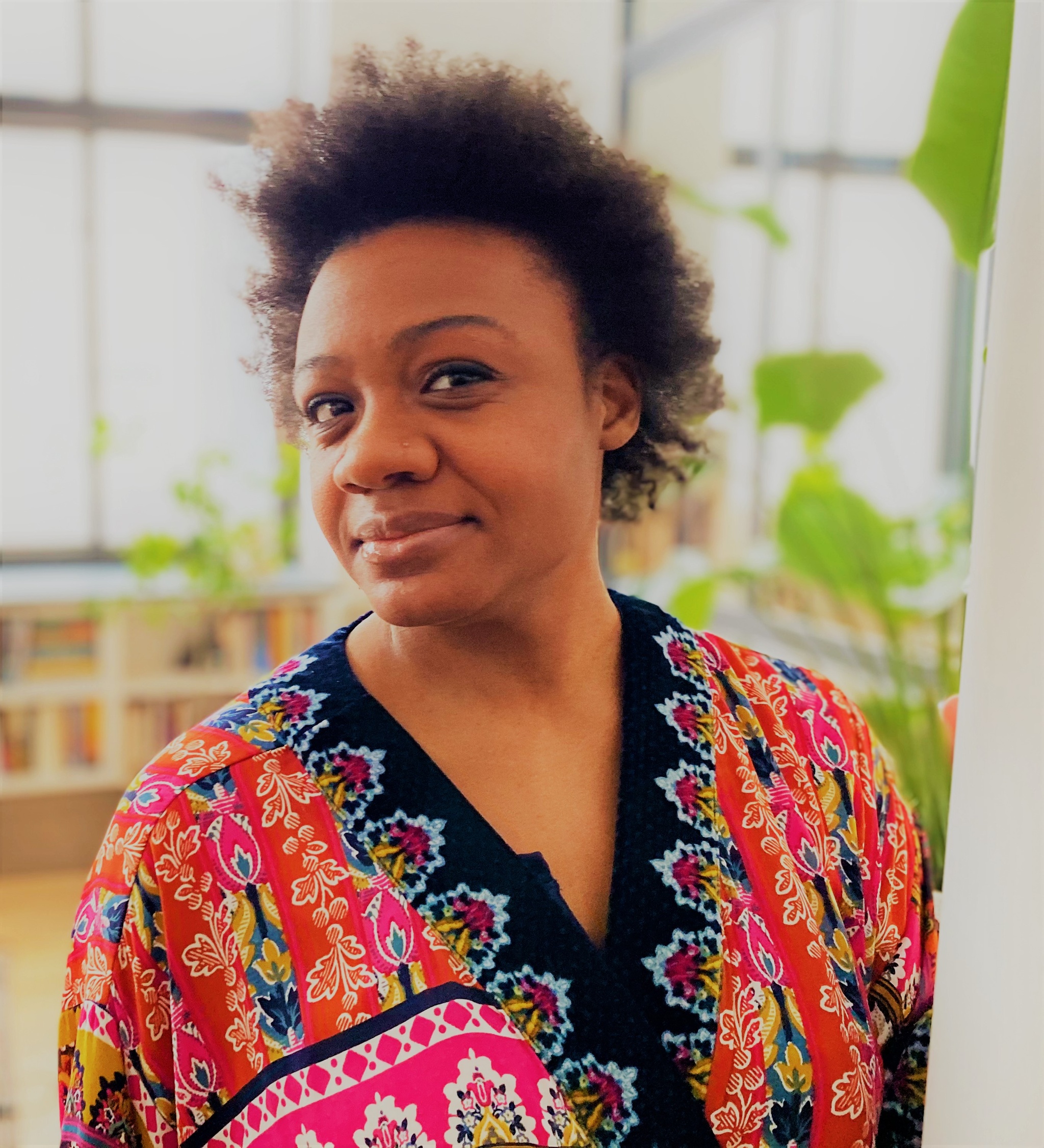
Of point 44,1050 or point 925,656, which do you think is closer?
point 44,1050

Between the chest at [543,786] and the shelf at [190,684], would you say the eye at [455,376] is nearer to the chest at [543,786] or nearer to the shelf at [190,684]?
the chest at [543,786]

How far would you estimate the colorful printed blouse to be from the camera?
60cm

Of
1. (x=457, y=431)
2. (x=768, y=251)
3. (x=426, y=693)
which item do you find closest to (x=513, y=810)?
(x=426, y=693)

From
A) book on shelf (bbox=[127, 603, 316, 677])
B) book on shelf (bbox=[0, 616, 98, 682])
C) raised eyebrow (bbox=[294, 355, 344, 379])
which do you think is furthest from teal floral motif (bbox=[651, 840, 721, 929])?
book on shelf (bbox=[0, 616, 98, 682])

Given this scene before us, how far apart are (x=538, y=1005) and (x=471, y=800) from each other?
113 mm

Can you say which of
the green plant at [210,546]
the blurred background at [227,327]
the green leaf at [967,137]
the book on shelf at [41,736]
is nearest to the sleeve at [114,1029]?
the green leaf at [967,137]

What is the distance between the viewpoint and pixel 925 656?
3189 millimetres

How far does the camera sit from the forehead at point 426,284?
0.60m

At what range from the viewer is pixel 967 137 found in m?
1.04

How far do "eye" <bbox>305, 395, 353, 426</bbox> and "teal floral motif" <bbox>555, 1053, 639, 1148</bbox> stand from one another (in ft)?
1.17

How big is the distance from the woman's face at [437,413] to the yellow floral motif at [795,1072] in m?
0.30

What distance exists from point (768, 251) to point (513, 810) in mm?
3444

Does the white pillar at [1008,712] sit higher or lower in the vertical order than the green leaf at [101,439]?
lower

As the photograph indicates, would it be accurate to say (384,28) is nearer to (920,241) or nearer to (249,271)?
(920,241)
